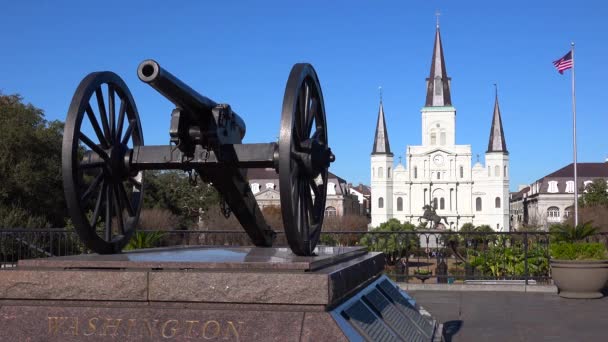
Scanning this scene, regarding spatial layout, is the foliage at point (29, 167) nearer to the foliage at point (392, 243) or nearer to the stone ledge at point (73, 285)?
the foliage at point (392, 243)

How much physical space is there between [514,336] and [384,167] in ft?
346

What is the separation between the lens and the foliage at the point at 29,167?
35.8 m

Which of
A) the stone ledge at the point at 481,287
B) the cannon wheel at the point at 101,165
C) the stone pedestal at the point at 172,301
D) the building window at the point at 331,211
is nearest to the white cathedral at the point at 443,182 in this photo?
the building window at the point at 331,211

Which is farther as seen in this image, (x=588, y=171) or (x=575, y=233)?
(x=588, y=171)

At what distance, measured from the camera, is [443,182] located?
363 feet

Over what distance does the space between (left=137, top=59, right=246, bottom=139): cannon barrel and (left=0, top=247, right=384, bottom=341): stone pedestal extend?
1.35m

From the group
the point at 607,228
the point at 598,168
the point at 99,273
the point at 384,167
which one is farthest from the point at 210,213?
the point at 598,168

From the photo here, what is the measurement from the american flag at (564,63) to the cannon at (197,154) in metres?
26.1

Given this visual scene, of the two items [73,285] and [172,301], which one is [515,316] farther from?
[73,285]

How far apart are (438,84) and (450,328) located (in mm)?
110231

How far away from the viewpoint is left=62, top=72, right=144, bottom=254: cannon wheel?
5.66 meters

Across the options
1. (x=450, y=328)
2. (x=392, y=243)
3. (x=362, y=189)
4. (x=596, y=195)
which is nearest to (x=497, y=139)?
(x=596, y=195)

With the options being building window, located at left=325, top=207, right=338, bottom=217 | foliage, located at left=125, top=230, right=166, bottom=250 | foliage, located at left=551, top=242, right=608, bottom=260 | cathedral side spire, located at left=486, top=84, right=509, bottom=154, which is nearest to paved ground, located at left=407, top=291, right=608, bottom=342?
foliage, located at left=551, top=242, right=608, bottom=260

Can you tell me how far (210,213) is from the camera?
54.6m
